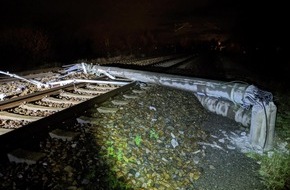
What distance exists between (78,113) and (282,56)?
24.2 meters

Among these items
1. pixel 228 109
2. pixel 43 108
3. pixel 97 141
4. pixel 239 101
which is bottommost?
pixel 97 141

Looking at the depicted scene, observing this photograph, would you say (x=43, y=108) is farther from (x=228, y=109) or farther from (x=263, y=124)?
(x=263, y=124)

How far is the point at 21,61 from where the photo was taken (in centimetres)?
1625

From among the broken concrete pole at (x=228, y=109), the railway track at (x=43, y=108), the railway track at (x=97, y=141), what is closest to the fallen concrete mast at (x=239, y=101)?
the broken concrete pole at (x=228, y=109)

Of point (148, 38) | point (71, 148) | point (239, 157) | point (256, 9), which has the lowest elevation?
point (239, 157)

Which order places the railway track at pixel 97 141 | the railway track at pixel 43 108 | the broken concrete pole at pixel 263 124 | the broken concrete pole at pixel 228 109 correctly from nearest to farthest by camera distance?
1. the railway track at pixel 97 141
2. the railway track at pixel 43 108
3. the broken concrete pole at pixel 263 124
4. the broken concrete pole at pixel 228 109

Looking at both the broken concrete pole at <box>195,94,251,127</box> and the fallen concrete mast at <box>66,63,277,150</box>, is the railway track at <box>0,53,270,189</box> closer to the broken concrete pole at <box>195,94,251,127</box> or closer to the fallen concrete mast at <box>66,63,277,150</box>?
the broken concrete pole at <box>195,94,251,127</box>

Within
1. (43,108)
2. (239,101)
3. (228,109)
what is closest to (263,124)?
(239,101)

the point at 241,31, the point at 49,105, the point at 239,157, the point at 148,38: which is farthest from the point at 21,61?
the point at 241,31

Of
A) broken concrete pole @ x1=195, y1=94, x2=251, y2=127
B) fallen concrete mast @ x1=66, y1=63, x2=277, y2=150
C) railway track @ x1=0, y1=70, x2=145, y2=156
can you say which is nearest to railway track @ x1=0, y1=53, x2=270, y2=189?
Result: railway track @ x1=0, y1=70, x2=145, y2=156

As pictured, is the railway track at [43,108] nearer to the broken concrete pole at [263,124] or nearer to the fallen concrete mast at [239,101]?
the fallen concrete mast at [239,101]

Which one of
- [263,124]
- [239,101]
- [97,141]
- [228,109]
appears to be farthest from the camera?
[228,109]

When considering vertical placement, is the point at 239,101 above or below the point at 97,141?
above

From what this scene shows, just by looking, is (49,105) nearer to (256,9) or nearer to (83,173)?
(83,173)
